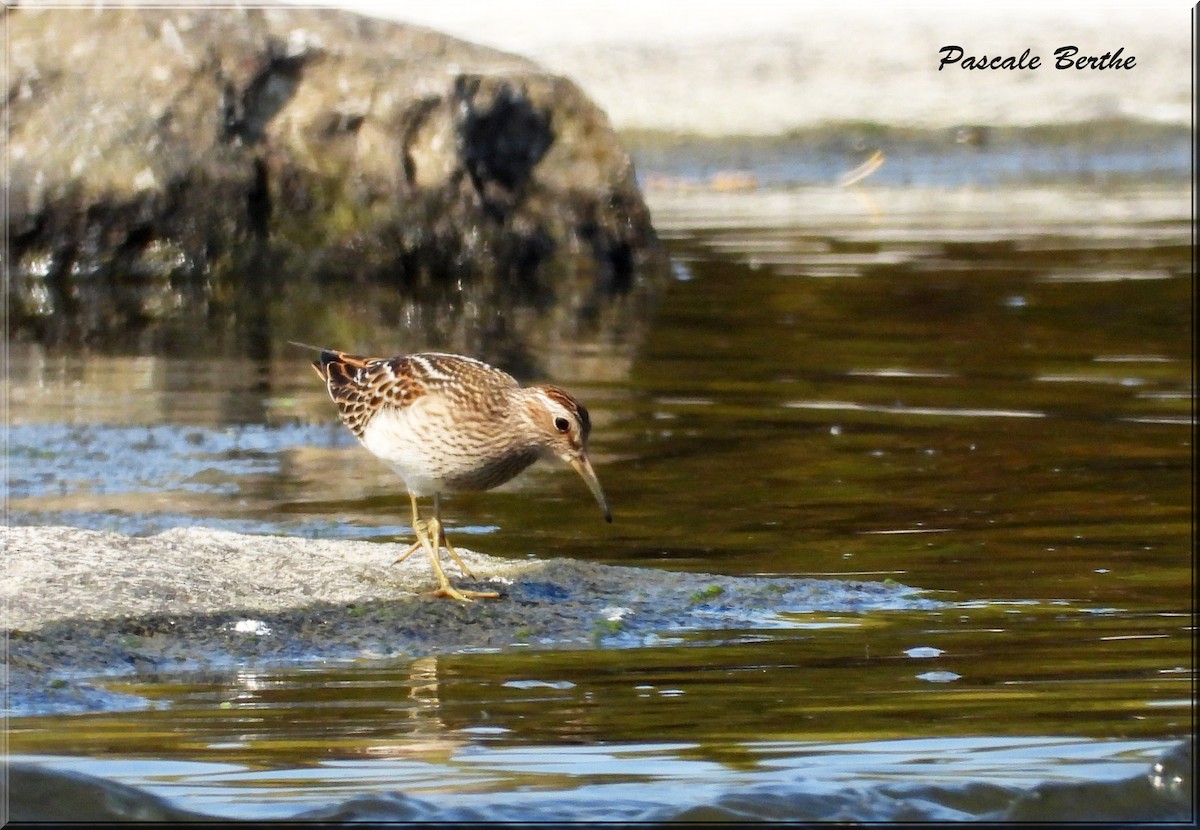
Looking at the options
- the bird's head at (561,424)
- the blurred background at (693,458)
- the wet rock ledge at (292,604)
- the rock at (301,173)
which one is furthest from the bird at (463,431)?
the rock at (301,173)

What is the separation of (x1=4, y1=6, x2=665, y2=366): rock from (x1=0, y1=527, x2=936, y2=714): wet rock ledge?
8.41 meters

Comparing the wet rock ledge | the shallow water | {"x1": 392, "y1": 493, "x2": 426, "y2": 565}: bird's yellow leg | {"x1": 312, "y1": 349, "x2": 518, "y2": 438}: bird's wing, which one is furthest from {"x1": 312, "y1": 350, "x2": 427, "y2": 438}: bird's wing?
the shallow water

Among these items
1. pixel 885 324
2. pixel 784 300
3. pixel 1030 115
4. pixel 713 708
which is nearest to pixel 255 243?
pixel 784 300

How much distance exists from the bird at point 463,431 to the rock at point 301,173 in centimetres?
820

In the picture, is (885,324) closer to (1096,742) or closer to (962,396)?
(962,396)

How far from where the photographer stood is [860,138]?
29.2m

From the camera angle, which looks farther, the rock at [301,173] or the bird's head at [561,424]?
the rock at [301,173]

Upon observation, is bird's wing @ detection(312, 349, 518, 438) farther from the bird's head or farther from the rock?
the rock

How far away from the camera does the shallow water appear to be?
508cm

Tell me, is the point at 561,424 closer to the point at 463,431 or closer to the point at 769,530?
the point at 463,431

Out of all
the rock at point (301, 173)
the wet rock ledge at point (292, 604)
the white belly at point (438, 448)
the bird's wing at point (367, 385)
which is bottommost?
the wet rock ledge at point (292, 604)

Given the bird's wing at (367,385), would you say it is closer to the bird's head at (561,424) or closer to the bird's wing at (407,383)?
the bird's wing at (407,383)

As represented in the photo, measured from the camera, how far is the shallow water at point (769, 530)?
5082 millimetres

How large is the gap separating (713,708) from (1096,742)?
1018 millimetres
